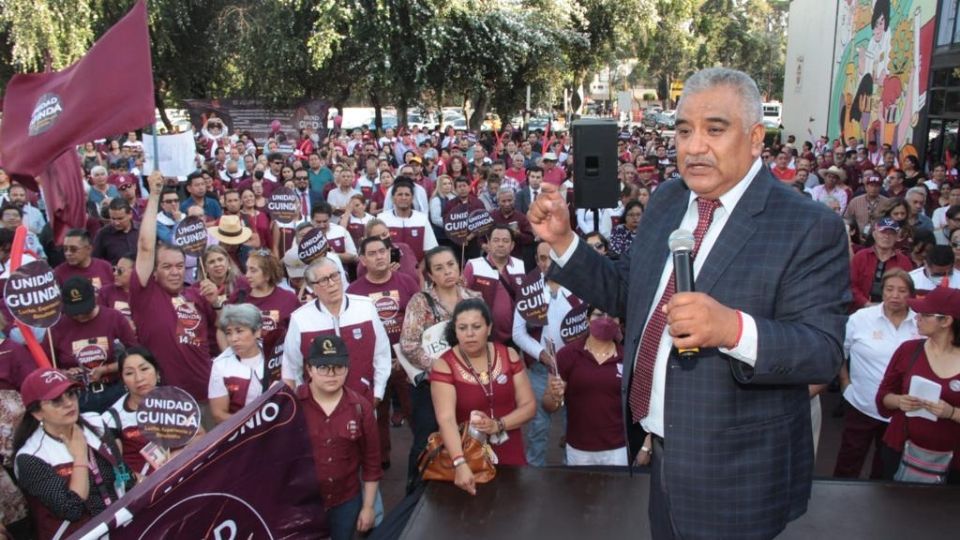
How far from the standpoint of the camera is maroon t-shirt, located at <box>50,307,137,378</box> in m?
5.03

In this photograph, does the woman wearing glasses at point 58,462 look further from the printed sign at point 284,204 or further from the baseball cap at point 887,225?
the baseball cap at point 887,225

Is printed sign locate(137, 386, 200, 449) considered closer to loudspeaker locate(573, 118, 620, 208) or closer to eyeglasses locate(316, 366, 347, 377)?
eyeglasses locate(316, 366, 347, 377)

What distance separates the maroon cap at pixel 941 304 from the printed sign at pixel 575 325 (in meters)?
1.85

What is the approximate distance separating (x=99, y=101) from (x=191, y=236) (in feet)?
4.51

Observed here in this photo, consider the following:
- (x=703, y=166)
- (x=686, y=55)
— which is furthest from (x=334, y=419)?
(x=686, y=55)

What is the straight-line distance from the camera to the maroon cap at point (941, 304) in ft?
13.6

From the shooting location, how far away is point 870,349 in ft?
16.2

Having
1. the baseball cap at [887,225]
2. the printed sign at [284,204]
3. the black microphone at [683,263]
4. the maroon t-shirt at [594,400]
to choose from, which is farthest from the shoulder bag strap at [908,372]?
the printed sign at [284,204]

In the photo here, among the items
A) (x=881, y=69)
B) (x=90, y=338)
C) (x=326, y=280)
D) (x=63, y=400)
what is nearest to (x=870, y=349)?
(x=326, y=280)

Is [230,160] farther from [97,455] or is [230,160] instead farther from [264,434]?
[264,434]

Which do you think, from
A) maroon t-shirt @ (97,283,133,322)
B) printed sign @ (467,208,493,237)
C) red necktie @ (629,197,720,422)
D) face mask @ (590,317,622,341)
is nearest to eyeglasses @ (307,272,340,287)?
face mask @ (590,317,622,341)

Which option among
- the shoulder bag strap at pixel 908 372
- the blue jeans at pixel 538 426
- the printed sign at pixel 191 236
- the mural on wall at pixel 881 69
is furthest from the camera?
the mural on wall at pixel 881 69

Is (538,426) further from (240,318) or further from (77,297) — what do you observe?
(77,297)

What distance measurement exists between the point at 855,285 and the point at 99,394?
6.10 m
